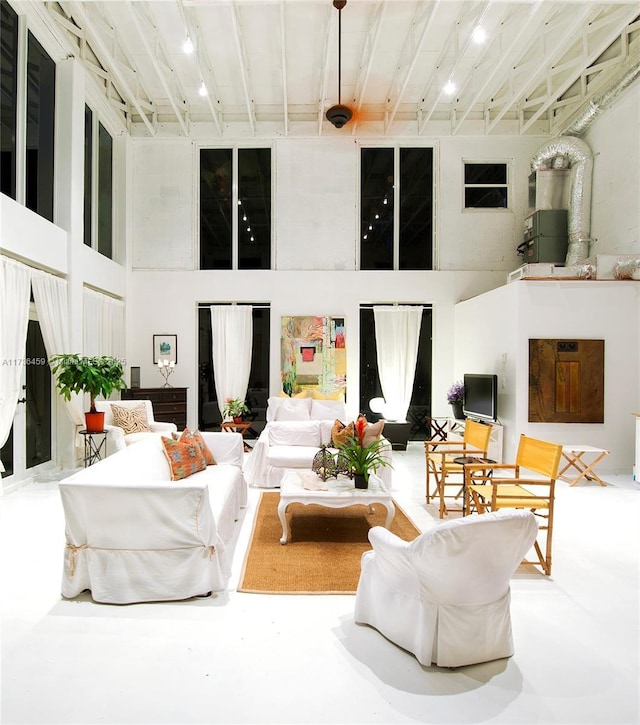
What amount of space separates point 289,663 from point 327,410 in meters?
4.62

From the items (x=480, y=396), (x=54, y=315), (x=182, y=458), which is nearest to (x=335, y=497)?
(x=182, y=458)

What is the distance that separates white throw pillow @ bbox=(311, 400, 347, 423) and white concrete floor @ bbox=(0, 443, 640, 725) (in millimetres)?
3591

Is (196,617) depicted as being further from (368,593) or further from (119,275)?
(119,275)

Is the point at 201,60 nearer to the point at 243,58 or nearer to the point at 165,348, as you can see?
the point at 243,58

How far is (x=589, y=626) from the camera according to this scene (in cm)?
265

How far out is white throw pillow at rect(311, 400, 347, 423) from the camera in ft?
22.2

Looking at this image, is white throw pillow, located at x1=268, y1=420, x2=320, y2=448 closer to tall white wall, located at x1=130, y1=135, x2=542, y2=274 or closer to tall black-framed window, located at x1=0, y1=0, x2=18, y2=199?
tall white wall, located at x1=130, y1=135, x2=542, y2=274

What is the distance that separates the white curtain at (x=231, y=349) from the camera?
334 inches

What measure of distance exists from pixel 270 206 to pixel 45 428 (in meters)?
5.43

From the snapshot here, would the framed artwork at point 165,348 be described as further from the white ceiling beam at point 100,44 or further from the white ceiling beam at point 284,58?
the white ceiling beam at point 284,58

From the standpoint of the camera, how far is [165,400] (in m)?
7.90

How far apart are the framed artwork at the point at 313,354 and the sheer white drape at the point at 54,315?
140 inches

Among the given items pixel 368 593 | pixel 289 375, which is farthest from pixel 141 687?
pixel 289 375

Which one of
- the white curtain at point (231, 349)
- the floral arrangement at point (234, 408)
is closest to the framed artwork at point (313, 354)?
the white curtain at point (231, 349)
